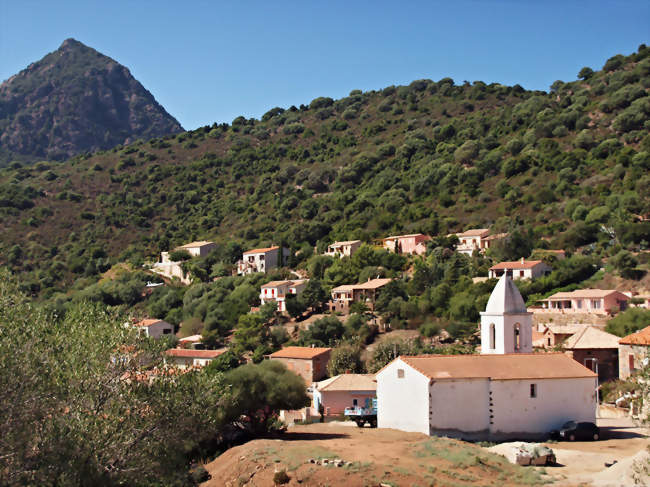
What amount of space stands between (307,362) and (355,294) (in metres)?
16.7

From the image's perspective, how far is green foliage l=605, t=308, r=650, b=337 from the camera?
4201 centimetres

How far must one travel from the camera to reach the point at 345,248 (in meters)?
76.6

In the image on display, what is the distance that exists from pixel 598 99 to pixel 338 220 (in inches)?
1600

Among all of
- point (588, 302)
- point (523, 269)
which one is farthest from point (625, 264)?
point (523, 269)

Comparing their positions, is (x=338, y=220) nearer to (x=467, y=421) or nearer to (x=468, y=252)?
(x=468, y=252)

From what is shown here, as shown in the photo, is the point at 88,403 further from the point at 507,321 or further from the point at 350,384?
the point at 350,384

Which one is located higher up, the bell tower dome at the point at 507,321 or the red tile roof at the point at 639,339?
the bell tower dome at the point at 507,321

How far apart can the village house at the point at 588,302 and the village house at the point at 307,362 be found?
53.5ft

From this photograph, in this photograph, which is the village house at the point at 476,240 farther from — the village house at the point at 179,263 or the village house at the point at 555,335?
the village house at the point at 179,263

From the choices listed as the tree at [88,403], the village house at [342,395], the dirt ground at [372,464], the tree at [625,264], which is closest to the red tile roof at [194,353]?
the village house at [342,395]

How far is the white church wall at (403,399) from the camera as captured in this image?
2836 centimetres

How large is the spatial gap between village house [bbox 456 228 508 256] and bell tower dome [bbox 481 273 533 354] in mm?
34964

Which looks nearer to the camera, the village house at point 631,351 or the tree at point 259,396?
the tree at point 259,396

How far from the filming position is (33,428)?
14375 millimetres
